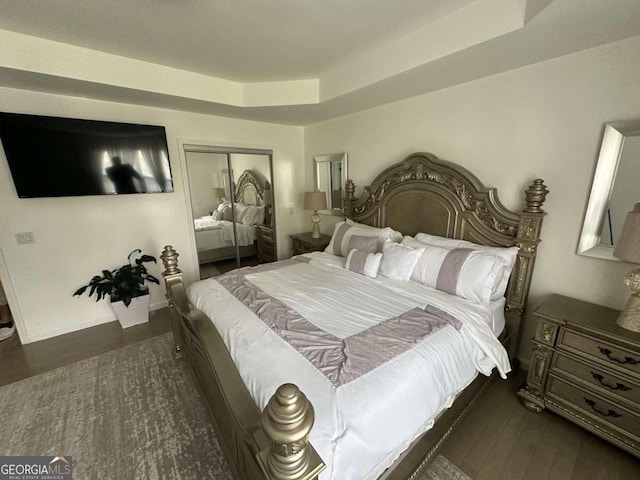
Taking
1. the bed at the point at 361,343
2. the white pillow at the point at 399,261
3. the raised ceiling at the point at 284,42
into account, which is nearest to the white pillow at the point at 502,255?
the bed at the point at 361,343

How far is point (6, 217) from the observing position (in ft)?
8.10

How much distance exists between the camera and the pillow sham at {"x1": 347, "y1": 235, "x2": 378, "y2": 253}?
8.32ft

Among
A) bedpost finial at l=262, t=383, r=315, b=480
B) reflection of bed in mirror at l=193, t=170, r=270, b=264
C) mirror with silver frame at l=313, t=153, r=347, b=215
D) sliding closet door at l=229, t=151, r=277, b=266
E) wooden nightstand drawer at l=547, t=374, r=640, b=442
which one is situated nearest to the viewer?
bedpost finial at l=262, t=383, r=315, b=480

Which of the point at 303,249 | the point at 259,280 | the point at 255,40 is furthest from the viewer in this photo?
the point at 303,249

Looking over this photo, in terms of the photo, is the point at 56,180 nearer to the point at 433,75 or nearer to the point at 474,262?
the point at 433,75

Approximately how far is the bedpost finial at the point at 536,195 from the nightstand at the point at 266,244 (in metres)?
3.30

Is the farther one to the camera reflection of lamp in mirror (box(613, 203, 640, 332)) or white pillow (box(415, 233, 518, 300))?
white pillow (box(415, 233, 518, 300))

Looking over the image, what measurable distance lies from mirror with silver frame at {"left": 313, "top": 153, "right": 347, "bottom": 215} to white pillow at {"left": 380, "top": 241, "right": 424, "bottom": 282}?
1579 millimetres

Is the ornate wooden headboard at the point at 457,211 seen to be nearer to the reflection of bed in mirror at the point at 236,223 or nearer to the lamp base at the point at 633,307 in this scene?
the lamp base at the point at 633,307

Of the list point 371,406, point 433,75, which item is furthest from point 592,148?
point 371,406

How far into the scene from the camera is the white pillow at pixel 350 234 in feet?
8.59

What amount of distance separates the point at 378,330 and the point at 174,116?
3324mm

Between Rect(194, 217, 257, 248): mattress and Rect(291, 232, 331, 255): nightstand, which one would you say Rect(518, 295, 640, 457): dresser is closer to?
Rect(291, 232, 331, 255): nightstand

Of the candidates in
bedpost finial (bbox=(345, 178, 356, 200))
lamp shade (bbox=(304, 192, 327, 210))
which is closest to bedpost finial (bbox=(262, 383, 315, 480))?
bedpost finial (bbox=(345, 178, 356, 200))
